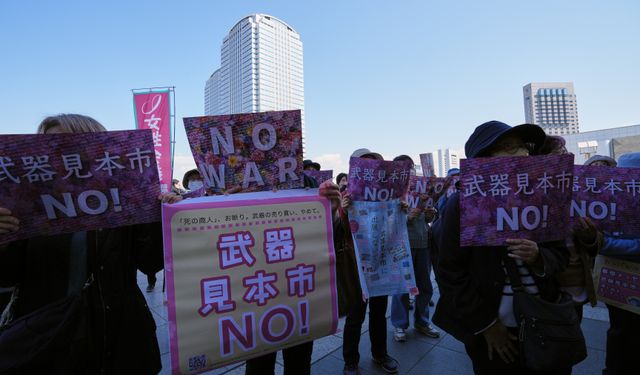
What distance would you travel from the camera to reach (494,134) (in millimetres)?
1725

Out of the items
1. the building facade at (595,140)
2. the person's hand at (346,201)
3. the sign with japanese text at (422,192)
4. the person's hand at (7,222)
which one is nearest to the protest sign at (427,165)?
the sign with japanese text at (422,192)

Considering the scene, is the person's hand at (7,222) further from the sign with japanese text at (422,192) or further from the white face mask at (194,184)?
the white face mask at (194,184)

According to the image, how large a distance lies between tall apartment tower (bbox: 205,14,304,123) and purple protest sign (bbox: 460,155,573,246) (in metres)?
38.1

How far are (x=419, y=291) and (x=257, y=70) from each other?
4044cm

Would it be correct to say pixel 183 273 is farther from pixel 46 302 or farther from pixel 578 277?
pixel 578 277

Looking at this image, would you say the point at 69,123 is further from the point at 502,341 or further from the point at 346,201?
the point at 502,341

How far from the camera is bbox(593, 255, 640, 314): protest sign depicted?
2166 mm

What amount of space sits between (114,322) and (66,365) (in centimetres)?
22

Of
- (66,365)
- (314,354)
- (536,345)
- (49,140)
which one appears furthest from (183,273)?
(314,354)

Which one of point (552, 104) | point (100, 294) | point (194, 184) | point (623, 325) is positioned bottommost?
point (623, 325)

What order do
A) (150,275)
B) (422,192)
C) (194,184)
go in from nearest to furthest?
1. (150,275)
2. (422,192)
3. (194,184)

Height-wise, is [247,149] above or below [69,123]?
below

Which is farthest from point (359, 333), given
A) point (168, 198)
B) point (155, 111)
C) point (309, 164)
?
point (155, 111)

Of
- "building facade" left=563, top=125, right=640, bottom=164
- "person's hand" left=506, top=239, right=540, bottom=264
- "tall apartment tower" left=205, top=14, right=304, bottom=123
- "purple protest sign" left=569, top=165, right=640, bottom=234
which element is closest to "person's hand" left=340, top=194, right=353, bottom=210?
"person's hand" left=506, top=239, right=540, bottom=264
